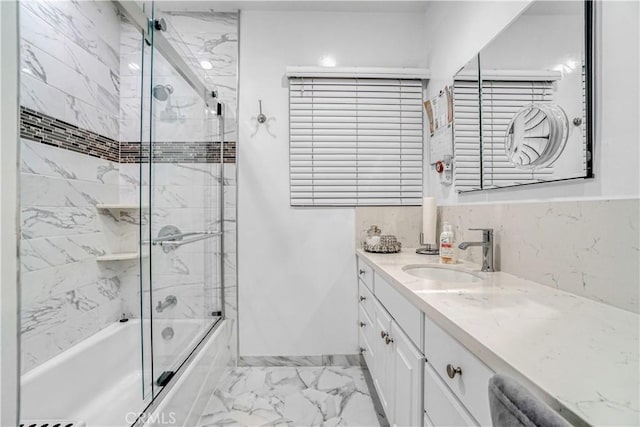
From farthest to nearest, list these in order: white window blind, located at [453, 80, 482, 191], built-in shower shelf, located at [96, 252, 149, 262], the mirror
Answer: built-in shower shelf, located at [96, 252, 149, 262] → white window blind, located at [453, 80, 482, 191] → the mirror

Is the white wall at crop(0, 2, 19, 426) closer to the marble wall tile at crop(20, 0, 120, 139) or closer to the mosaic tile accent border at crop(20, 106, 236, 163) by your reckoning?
the mosaic tile accent border at crop(20, 106, 236, 163)

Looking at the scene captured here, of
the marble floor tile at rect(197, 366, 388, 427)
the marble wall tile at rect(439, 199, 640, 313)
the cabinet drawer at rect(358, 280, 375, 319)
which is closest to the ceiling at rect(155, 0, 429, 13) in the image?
the marble wall tile at rect(439, 199, 640, 313)

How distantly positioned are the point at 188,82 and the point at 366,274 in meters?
1.57

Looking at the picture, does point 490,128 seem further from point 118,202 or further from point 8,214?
point 118,202

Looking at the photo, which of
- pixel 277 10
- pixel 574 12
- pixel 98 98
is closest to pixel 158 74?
pixel 98 98

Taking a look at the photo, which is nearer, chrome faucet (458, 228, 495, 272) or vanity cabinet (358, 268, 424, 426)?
vanity cabinet (358, 268, 424, 426)

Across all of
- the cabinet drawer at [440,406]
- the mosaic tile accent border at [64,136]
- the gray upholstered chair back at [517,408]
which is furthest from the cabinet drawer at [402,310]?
the mosaic tile accent border at [64,136]

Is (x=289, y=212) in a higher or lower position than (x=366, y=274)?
higher

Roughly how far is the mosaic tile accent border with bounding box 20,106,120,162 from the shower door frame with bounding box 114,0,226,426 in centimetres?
68

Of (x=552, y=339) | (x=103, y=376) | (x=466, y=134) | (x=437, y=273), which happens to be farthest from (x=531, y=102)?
(x=103, y=376)

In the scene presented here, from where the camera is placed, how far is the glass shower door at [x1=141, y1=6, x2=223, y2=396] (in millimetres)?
1307

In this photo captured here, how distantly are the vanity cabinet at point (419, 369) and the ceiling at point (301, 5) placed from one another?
192 centimetres

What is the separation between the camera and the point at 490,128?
142cm

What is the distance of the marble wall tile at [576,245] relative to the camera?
0.79 meters
